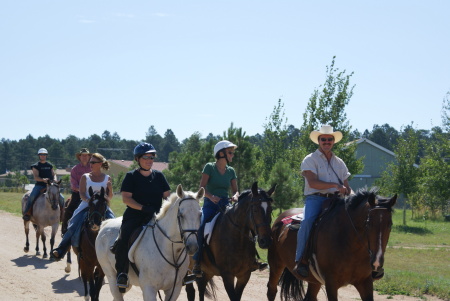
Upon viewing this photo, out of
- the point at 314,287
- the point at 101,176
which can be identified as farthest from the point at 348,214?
the point at 101,176

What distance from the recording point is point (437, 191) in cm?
2720

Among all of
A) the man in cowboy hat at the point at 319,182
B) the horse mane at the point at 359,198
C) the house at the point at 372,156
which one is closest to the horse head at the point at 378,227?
the horse mane at the point at 359,198

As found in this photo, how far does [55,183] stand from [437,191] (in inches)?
717

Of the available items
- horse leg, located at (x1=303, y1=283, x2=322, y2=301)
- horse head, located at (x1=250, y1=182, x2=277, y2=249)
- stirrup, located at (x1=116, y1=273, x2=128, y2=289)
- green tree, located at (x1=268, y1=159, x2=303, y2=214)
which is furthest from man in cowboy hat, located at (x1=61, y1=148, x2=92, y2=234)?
green tree, located at (x1=268, y1=159, x2=303, y2=214)

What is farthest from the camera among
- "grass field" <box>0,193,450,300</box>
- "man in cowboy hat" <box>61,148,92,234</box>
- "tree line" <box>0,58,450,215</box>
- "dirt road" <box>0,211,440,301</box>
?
"tree line" <box>0,58,450,215</box>

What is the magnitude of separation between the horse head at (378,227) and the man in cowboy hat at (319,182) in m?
1.07

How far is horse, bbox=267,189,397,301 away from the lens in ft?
24.6

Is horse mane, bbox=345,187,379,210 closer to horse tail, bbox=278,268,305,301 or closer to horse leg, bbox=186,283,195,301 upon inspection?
horse tail, bbox=278,268,305,301

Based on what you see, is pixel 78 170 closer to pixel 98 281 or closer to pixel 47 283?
pixel 47 283

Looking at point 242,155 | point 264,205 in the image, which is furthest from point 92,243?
point 242,155

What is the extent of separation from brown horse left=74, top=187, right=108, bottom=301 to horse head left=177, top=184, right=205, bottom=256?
331 centimetres

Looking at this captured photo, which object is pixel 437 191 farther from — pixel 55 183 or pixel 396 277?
pixel 55 183

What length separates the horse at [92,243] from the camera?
34.0 feet

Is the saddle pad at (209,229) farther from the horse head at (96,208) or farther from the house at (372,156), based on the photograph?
the house at (372,156)
